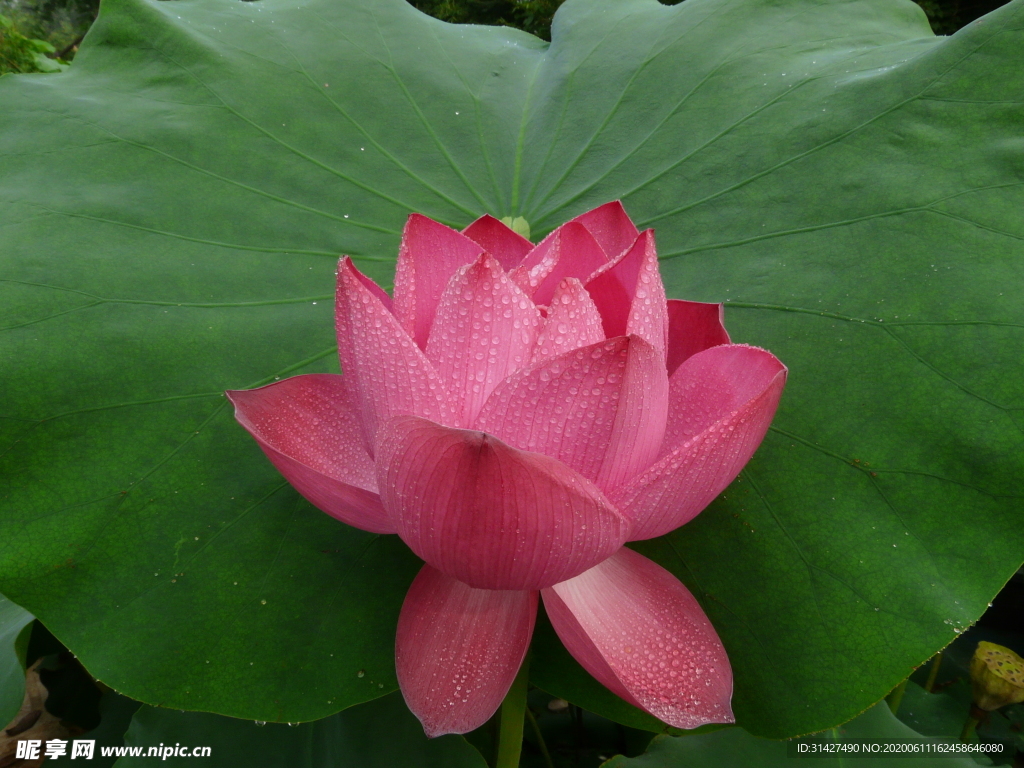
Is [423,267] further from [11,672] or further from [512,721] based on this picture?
[11,672]

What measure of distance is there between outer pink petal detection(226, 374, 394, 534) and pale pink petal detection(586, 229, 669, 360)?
239mm

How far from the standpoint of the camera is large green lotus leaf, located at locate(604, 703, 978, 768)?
782 millimetres

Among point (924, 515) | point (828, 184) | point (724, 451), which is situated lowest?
point (924, 515)

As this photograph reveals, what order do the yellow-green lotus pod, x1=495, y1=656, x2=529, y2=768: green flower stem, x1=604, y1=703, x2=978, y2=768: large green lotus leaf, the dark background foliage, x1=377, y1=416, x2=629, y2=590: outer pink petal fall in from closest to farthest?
x1=377, y1=416, x2=629, y2=590: outer pink petal → x1=495, y1=656, x2=529, y2=768: green flower stem → x1=604, y1=703, x2=978, y2=768: large green lotus leaf → the yellow-green lotus pod → the dark background foliage

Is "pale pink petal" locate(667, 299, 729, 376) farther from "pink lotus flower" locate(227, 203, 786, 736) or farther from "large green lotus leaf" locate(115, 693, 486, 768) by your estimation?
"large green lotus leaf" locate(115, 693, 486, 768)

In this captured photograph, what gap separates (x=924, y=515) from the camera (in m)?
0.63

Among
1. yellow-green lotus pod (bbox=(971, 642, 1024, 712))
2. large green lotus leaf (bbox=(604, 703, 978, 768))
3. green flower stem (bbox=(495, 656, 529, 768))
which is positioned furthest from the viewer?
yellow-green lotus pod (bbox=(971, 642, 1024, 712))

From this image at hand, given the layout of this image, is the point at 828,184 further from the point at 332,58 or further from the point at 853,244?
the point at 332,58

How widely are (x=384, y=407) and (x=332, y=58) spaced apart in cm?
75

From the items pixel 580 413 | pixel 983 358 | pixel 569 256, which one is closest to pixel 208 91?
pixel 569 256

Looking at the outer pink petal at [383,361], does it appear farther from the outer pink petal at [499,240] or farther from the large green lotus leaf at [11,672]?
the large green lotus leaf at [11,672]

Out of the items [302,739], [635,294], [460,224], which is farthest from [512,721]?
[460,224]

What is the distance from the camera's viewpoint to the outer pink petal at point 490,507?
44 cm

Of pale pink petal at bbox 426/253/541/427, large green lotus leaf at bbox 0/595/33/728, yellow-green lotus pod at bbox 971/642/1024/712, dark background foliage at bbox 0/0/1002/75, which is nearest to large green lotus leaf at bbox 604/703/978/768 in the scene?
yellow-green lotus pod at bbox 971/642/1024/712
